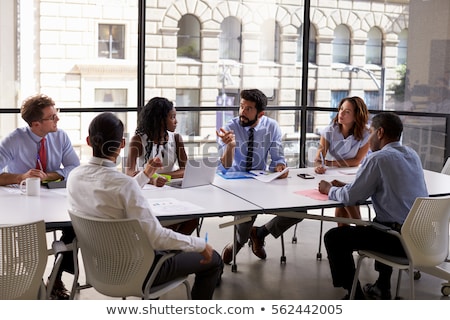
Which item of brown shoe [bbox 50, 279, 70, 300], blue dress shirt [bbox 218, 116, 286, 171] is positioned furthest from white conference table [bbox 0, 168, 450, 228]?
brown shoe [bbox 50, 279, 70, 300]

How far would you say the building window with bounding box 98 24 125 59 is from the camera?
326 inches

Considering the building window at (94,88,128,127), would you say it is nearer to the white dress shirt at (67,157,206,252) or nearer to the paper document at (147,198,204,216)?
the paper document at (147,198,204,216)

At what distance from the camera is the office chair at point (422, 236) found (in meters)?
3.93

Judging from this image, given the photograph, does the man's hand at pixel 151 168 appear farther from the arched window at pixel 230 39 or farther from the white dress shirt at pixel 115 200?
the arched window at pixel 230 39

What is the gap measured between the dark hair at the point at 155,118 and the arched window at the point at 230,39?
360cm

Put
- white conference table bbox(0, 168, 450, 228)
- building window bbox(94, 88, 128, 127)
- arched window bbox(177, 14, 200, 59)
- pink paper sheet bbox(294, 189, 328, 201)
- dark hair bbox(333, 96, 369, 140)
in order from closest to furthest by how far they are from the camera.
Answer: white conference table bbox(0, 168, 450, 228), pink paper sheet bbox(294, 189, 328, 201), dark hair bbox(333, 96, 369, 140), building window bbox(94, 88, 128, 127), arched window bbox(177, 14, 200, 59)

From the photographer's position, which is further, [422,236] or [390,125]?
[390,125]

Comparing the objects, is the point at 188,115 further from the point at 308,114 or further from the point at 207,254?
the point at 207,254

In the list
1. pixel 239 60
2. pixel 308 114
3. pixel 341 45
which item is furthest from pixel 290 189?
pixel 341 45

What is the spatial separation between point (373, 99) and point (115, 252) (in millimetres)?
5406

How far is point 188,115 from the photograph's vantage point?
8.12m

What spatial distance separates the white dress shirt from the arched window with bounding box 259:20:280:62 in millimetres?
5274

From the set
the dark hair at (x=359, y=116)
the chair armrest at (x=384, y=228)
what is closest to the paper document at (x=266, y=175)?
the dark hair at (x=359, y=116)
